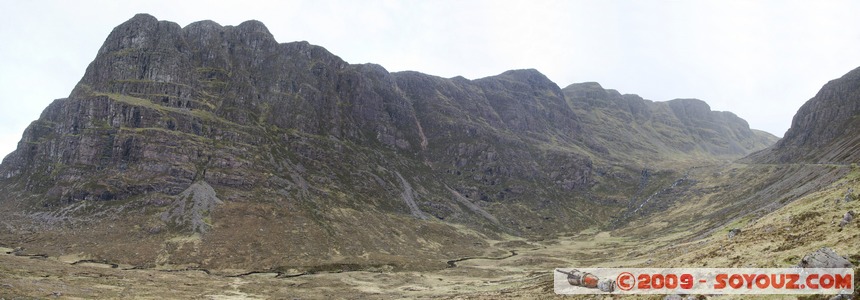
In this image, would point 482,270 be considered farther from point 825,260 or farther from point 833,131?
point 833,131

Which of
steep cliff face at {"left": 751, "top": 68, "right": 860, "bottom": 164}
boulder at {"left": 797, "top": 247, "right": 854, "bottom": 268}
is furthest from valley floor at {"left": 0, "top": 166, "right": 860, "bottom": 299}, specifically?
steep cliff face at {"left": 751, "top": 68, "right": 860, "bottom": 164}

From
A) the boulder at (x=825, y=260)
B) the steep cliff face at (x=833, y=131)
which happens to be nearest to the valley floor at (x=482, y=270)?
the boulder at (x=825, y=260)

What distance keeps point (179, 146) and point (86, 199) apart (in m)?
35.1

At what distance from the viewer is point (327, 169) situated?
199 metres

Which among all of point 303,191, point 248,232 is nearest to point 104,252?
point 248,232

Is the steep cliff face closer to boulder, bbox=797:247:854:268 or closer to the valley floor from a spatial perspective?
the valley floor

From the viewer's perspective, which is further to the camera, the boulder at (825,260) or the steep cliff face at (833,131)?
the steep cliff face at (833,131)

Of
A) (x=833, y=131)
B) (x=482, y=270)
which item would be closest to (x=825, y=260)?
(x=482, y=270)

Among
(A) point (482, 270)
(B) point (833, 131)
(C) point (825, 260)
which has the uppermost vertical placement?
(B) point (833, 131)

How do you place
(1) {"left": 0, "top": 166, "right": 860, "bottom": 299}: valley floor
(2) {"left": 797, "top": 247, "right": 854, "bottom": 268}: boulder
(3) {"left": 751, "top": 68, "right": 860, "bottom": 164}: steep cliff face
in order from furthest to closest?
(3) {"left": 751, "top": 68, "right": 860, "bottom": 164}: steep cliff face → (1) {"left": 0, "top": 166, "right": 860, "bottom": 299}: valley floor → (2) {"left": 797, "top": 247, "right": 854, "bottom": 268}: boulder

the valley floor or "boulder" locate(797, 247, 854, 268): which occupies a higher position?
"boulder" locate(797, 247, 854, 268)

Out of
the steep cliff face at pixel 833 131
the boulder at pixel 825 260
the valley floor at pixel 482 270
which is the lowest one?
the valley floor at pixel 482 270

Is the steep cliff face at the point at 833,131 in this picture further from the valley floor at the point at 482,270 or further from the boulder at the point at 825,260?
the boulder at the point at 825,260

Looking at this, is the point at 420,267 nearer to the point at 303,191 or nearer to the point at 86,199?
the point at 303,191
